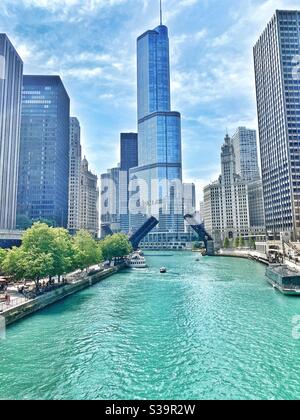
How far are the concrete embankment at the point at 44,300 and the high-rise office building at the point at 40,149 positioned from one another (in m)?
83.0

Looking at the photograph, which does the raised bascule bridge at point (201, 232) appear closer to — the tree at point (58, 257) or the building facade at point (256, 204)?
the building facade at point (256, 204)

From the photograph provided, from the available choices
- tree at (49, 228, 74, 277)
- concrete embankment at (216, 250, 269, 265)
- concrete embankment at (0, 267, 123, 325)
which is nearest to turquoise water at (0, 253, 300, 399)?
concrete embankment at (0, 267, 123, 325)

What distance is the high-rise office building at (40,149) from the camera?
394ft

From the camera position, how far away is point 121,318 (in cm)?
2456

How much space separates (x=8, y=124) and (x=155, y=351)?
93.3m


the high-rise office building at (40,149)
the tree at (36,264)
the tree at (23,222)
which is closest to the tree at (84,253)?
the tree at (36,264)

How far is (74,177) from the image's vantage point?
151000 mm

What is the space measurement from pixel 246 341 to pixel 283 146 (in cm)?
8889

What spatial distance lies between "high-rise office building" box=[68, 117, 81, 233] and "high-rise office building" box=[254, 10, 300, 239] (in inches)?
3575

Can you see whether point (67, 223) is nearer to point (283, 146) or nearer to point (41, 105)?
point (41, 105)

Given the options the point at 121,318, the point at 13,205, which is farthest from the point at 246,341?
the point at 13,205

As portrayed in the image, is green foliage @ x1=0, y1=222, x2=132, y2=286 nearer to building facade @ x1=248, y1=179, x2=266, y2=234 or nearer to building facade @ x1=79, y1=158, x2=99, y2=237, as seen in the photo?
building facade @ x1=79, y1=158, x2=99, y2=237

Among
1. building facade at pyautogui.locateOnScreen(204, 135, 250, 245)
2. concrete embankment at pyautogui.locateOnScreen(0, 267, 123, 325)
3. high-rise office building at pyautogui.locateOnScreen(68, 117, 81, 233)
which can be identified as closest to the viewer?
concrete embankment at pyautogui.locateOnScreen(0, 267, 123, 325)

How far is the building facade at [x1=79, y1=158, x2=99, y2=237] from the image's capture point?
154 m
